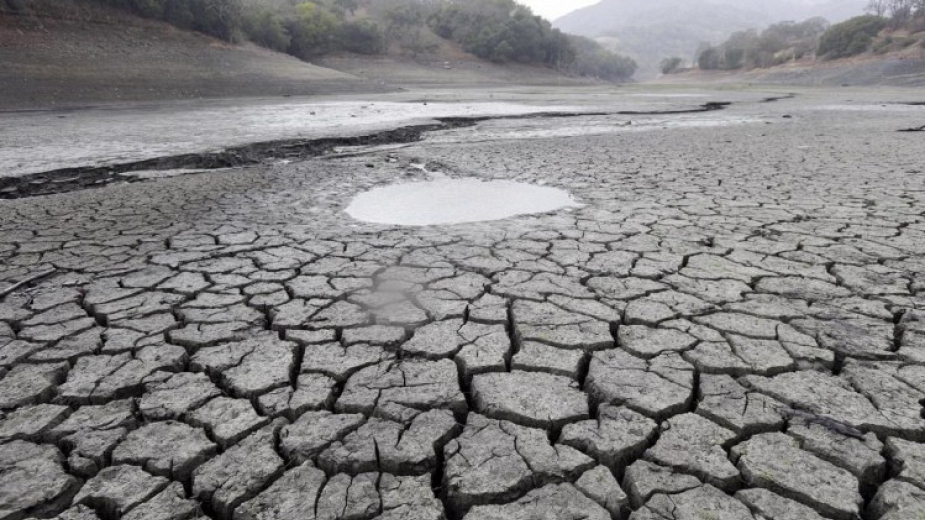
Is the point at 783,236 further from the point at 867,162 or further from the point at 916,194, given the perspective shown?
the point at 867,162

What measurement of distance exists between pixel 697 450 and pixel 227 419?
1.36 metres

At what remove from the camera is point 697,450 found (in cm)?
148

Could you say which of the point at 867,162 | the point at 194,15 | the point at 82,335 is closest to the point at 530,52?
the point at 194,15

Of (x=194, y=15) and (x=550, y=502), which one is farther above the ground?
(x=194, y=15)

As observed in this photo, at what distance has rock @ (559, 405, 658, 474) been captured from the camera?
1.48m

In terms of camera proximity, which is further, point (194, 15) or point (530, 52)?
point (530, 52)

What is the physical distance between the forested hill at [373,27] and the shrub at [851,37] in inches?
805

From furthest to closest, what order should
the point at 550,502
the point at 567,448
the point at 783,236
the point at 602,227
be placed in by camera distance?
1. the point at 602,227
2. the point at 783,236
3. the point at 567,448
4. the point at 550,502

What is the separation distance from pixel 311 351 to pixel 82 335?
3.24ft

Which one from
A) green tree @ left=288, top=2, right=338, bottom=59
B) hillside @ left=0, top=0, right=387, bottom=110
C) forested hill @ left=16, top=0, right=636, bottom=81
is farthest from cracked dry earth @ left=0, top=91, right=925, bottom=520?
green tree @ left=288, top=2, right=338, bottom=59

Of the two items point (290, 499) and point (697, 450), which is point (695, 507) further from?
point (290, 499)

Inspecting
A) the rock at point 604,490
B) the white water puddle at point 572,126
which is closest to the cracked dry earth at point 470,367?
the rock at point 604,490

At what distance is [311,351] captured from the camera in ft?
6.78

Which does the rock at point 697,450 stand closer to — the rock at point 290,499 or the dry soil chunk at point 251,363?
the rock at point 290,499
